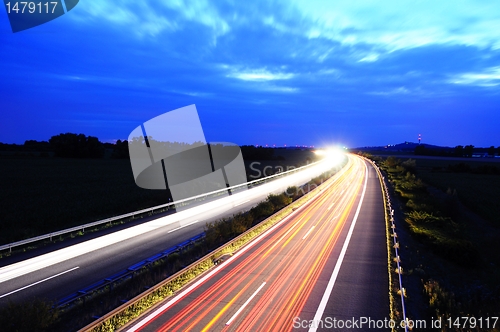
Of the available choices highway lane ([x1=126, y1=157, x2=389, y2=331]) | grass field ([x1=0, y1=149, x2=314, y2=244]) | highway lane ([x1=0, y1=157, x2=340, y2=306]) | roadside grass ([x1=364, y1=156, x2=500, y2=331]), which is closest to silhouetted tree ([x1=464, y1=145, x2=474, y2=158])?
roadside grass ([x1=364, y1=156, x2=500, y2=331])

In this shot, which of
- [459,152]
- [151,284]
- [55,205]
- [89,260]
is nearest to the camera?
[151,284]

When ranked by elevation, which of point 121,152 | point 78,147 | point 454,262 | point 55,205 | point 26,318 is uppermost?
point 78,147

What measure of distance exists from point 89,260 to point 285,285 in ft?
34.1

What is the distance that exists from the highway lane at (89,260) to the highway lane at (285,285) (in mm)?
4870

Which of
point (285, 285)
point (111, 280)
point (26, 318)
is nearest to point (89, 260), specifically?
point (111, 280)

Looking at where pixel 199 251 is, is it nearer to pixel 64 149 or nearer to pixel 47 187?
pixel 47 187

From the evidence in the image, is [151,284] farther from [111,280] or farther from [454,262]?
[454,262]

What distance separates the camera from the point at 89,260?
48.2ft

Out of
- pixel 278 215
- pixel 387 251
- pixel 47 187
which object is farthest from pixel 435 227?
pixel 47 187

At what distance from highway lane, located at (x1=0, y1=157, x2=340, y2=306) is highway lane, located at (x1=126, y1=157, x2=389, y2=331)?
192 inches

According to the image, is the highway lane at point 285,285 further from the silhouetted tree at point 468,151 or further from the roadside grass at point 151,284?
the silhouetted tree at point 468,151

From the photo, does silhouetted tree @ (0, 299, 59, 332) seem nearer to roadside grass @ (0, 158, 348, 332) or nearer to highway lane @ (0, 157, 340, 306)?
roadside grass @ (0, 158, 348, 332)

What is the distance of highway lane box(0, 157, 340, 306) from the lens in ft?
38.5

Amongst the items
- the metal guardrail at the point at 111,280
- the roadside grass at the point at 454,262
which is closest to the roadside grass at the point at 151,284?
the metal guardrail at the point at 111,280
